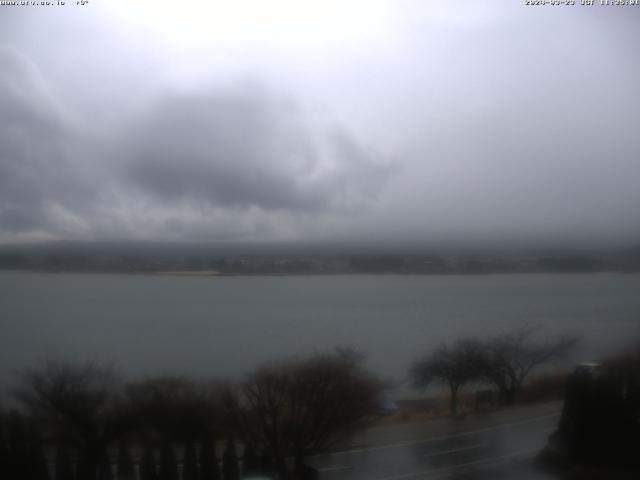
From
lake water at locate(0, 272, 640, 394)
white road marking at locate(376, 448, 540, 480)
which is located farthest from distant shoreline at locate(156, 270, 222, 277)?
white road marking at locate(376, 448, 540, 480)

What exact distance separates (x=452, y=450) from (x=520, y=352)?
1.25 feet

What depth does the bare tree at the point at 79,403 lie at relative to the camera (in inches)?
70.3

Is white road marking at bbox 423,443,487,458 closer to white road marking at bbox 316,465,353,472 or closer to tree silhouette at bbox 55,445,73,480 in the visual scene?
white road marking at bbox 316,465,353,472

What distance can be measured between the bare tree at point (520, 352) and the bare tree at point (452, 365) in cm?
4

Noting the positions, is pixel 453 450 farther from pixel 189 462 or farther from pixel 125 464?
pixel 125 464

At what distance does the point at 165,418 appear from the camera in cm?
180

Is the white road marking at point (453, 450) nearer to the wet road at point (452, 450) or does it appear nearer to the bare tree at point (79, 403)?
the wet road at point (452, 450)

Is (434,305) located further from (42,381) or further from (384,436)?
(42,381)

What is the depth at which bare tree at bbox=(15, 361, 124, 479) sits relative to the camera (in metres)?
1.79

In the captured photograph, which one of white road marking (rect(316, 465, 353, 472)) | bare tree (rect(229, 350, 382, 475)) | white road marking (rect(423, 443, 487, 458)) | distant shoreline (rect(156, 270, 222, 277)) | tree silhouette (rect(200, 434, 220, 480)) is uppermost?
distant shoreline (rect(156, 270, 222, 277))

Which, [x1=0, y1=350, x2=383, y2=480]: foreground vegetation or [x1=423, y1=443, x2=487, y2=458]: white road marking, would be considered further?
[x1=423, y1=443, x2=487, y2=458]: white road marking

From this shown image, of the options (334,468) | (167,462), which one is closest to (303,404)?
(334,468)

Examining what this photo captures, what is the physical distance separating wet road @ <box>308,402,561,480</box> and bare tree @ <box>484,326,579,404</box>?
5.4 inches

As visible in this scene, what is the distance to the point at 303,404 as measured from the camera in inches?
72.2
